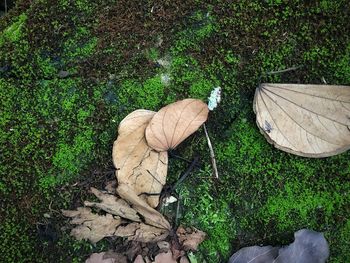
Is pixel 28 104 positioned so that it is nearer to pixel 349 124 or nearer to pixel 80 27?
pixel 80 27

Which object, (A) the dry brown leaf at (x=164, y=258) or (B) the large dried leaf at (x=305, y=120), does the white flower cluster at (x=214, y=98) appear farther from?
(A) the dry brown leaf at (x=164, y=258)

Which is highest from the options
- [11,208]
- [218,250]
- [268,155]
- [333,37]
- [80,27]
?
[80,27]

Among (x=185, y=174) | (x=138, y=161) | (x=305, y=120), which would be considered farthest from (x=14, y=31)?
(x=305, y=120)

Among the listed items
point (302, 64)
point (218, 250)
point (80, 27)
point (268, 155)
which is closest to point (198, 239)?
point (218, 250)

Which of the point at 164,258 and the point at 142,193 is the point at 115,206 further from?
the point at 164,258

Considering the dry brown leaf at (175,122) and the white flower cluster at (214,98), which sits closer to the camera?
the dry brown leaf at (175,122)

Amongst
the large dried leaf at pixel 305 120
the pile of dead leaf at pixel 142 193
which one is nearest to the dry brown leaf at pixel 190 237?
the pile of dead leaf at pixel 142 193
